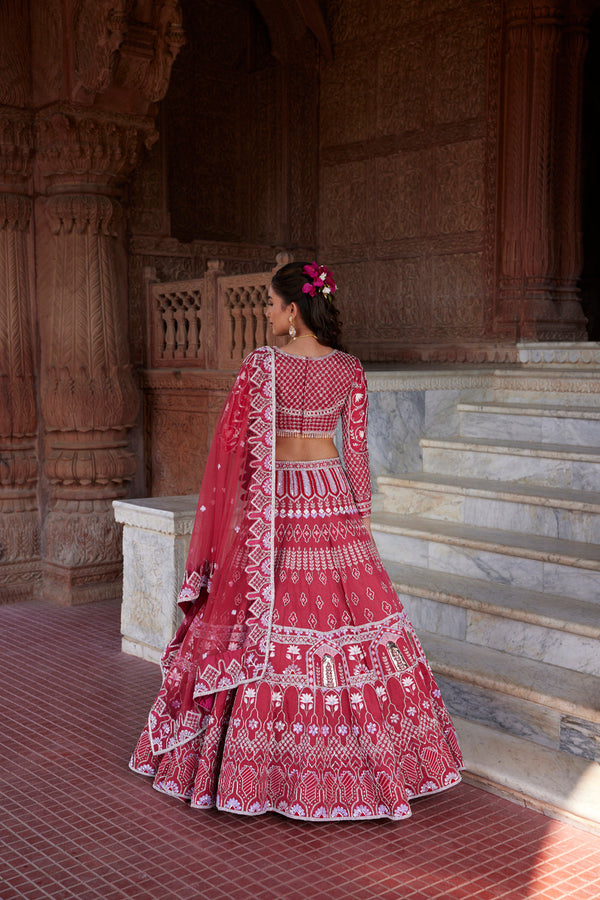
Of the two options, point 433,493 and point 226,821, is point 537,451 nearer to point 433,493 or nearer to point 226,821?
point 433,493

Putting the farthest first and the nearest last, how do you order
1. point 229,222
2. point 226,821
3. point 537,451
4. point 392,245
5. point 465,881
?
point 229,222
point 392,245
point 537,451
point 226,821
point 465,881

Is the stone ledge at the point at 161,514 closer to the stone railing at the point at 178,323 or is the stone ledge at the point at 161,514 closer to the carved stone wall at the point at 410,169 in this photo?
the stone railing at the point at 178,323

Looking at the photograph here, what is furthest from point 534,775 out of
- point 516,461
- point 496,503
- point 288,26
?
point 288,26

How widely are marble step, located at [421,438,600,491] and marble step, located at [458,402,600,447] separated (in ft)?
0.29

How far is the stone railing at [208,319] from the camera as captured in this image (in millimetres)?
6363

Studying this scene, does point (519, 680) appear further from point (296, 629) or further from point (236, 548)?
point (236, 548)

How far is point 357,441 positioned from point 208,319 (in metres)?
3.38

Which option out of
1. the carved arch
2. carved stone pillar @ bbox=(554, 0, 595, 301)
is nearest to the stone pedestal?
carved stone pillar @ bbox=(554, 0, 595, 301)

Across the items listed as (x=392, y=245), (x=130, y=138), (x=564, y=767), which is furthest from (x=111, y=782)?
→ (x=392, y=245)

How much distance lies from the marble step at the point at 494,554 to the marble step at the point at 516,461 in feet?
1.43

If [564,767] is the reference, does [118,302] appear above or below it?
above

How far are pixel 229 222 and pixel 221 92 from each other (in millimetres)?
1061

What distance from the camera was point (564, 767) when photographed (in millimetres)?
3441

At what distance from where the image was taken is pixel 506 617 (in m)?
4.12
